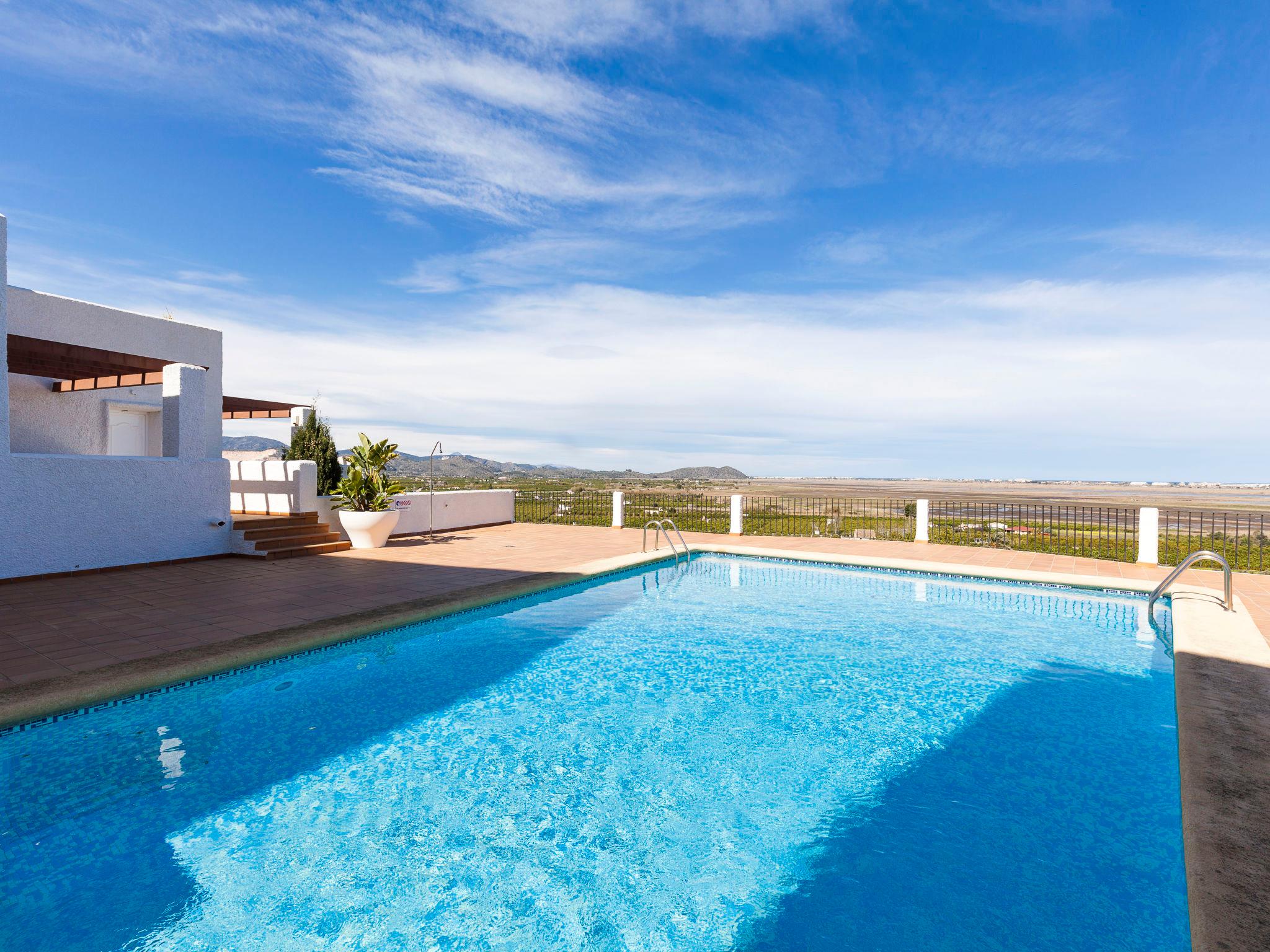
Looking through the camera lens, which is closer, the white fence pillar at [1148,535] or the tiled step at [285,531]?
the tiled step at [285,531]

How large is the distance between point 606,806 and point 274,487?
1036 cm

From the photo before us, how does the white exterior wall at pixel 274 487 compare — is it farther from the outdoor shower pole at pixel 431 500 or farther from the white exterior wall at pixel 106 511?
the outdoor shower pole at pixel 431 500

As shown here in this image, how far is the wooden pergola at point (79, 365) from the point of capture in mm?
8383

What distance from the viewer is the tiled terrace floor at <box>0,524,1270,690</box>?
15.5ft

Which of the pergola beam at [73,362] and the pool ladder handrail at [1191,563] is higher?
the pergola beam at [73,362]

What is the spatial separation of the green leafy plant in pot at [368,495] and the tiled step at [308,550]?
0.21m

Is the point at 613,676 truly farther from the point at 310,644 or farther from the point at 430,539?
the point at 430,539

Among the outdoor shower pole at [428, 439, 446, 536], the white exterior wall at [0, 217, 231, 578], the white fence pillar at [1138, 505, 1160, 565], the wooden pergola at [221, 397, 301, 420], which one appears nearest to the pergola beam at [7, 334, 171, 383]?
the white exterior wall at [0, 217, 231, 578]

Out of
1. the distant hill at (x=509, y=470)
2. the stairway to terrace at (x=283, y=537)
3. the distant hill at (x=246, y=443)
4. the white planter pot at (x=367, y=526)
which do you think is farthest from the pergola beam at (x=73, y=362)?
the distant hill at (x=246, y=443)

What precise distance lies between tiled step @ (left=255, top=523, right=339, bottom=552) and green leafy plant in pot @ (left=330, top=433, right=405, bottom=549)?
292mm

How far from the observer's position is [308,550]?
987 cm

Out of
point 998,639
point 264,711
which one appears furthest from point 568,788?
point 998,639

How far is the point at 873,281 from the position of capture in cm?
1662

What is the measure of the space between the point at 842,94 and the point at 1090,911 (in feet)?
44.6
